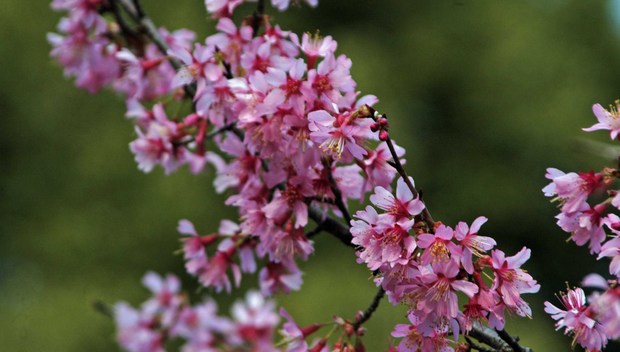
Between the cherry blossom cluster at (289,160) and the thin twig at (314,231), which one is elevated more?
the cherry blossom cluster at (289,160)

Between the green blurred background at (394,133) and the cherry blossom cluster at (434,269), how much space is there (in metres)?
6.52

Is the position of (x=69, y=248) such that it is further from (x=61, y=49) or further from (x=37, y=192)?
(x=61, y=49)

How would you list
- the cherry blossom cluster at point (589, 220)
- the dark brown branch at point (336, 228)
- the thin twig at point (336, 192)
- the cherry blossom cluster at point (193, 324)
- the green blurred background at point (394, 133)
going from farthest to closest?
the green blurred background at point (394, 133) → the cherry blossom cluster at point (193, 324) → the dark brown branch at point (336, 228) → the thin twig at point (336, 192) → the cherry blossom cluster at point (589, 220)

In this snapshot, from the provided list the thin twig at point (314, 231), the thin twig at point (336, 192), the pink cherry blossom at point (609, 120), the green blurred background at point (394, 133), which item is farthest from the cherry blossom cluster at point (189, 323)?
the green blurred background at point (394, 133)

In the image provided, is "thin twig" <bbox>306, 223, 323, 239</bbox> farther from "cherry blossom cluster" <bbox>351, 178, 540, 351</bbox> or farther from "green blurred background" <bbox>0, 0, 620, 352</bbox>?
"green blurred background" <bbox>0, 0, 620, 352</bbox>

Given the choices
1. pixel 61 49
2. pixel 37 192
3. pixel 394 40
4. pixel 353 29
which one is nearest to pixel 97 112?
pixel 37 192

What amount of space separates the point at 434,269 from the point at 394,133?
8.00 meters

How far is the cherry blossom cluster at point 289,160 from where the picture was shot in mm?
1352

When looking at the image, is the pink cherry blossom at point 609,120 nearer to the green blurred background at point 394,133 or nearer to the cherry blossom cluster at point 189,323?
the cherry blossom cluster at point 189,323

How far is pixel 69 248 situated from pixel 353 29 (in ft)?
16.7

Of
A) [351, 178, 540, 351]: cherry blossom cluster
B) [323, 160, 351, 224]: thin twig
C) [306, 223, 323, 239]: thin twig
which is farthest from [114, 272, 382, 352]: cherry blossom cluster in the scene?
[351, 178, 540, 351]: cherry blossom cluster

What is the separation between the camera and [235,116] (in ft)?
5.78

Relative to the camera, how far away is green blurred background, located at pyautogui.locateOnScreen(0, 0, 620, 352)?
9.21 m

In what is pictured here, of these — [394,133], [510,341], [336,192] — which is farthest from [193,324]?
[394,133]
